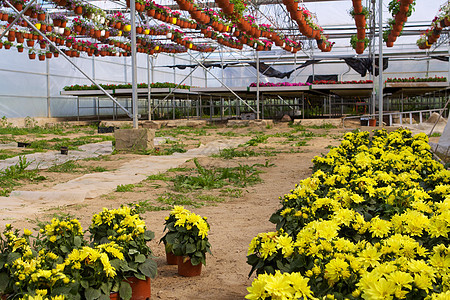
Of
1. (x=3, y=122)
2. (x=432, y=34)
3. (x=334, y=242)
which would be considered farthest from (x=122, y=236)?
(x=3, y=122)

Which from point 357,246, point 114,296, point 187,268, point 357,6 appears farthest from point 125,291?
point 357,6

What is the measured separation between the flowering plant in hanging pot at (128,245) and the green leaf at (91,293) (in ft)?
0.68

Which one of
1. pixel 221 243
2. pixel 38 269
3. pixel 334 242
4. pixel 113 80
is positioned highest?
pixel 113 80

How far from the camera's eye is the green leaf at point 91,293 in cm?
234

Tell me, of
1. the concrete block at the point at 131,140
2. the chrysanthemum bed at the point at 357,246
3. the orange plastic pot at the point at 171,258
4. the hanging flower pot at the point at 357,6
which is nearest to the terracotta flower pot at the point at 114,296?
the chrysanthemum bed at the point at 357,246

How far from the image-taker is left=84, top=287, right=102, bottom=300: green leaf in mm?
2336

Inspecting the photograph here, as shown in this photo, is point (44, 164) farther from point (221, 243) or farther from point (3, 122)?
point (3, 122)

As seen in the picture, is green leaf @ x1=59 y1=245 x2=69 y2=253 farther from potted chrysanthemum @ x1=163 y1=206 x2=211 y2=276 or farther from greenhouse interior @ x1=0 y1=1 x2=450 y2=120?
greenhouse interior @ x1=0 y1=1 x2=450 y2=120

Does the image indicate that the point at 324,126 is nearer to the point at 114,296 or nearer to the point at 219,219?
the point at 219,219

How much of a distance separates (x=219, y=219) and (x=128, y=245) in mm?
Result: 2052

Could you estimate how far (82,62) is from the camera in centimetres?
2561

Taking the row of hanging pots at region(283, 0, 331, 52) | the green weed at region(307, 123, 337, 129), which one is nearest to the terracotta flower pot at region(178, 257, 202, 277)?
the row of hanging pots at region(283, 0, 331, 52)

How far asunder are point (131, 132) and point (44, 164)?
2605mm

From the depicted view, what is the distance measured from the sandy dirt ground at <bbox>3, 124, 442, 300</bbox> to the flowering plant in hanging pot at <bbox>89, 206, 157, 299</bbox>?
0.75 feet
